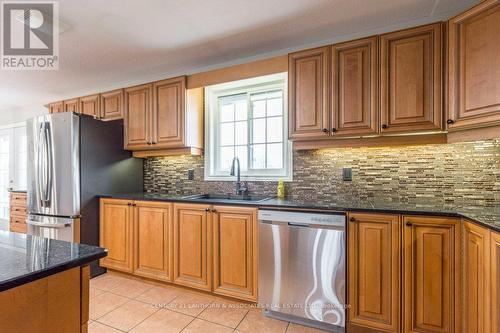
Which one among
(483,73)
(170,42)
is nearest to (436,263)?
(483,73)

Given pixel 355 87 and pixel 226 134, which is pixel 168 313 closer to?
pixel 226 134

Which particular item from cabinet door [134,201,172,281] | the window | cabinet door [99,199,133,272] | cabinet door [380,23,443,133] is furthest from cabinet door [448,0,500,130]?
cabinet door [99,199,133,272]

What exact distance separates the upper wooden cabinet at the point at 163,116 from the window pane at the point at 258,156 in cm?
64

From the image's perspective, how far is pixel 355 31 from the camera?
2.39m

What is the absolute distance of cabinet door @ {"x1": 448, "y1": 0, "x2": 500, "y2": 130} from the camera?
5.17 ft

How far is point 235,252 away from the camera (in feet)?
7.42

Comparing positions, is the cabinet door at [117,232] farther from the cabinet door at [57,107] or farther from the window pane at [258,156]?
the cabinet door at [57,107]

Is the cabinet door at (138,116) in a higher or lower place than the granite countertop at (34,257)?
higher

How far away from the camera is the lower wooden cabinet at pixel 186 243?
2.23 meters

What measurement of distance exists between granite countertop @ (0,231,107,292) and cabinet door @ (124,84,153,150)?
6.94 ft

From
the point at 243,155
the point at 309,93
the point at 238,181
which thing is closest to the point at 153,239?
the point at 238,181

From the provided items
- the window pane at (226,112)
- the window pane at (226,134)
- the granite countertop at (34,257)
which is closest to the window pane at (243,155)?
the window pane at (226,134)

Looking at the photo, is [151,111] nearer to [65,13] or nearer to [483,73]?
[65,13]

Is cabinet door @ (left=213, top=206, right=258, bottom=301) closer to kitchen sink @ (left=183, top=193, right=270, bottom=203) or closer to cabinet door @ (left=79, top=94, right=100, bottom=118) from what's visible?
kitchen sink @ (left=183, top=193, right=270, bottom=203)
